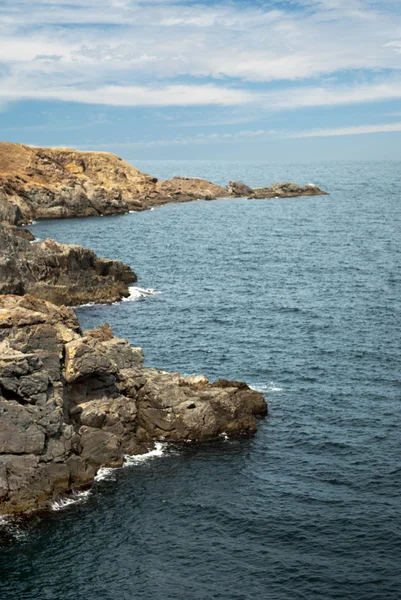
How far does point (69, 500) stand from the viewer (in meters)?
53.8

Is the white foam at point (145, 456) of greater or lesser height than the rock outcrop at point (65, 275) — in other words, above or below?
below

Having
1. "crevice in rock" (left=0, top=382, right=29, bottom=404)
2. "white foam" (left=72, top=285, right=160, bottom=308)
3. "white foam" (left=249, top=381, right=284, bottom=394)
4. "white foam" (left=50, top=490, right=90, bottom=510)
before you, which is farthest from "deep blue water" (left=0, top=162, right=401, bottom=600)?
"crevice in rock" (left=0, top=382, right=29, bottom=404)

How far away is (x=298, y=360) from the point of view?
3263 inches

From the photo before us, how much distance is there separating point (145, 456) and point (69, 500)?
28.2ft

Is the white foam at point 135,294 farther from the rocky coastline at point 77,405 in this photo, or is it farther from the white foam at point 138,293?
the rocky coastline at point 77,405

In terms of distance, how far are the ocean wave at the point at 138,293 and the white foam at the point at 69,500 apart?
5988cm

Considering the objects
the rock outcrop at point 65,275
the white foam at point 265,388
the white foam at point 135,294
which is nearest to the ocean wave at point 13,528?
the white foam at point 265,388

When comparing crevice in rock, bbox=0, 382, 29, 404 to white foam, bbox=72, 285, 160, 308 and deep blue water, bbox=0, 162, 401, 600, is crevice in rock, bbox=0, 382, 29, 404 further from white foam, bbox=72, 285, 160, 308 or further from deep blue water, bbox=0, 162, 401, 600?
white foam, bbox=72, 285, 160, 308

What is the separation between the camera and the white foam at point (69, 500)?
174ft

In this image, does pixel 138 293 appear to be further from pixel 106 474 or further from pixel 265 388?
pixel 106 474

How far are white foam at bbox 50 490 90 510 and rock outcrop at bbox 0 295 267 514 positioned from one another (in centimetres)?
61

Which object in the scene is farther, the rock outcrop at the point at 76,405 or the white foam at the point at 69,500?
the rock outcrop at the point at 76,405

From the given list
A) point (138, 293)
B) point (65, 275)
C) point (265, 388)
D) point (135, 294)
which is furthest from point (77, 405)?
point (138, 293)

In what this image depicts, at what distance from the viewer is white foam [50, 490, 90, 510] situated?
174ft
